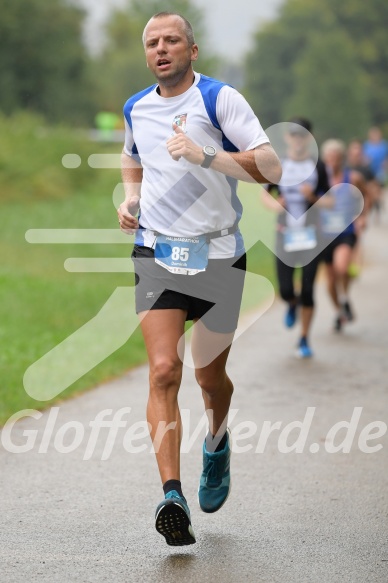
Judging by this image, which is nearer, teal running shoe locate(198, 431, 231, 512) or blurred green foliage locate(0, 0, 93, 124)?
teal running shoe locate(198, 431, 231, 512)

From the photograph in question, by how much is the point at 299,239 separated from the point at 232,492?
5.17 meters

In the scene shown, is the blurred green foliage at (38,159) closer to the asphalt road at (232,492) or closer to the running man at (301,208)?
the running man at (301,208)

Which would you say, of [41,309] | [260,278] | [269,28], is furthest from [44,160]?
[269,28]

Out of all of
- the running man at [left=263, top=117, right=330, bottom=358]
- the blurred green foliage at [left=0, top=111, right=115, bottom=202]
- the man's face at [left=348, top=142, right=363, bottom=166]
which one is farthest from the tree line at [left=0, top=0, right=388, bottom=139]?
the running man at [left=263, top=117, right=330, bottom=358]

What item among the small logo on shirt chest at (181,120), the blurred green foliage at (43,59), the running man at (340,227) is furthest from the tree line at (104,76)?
the small logo on shirt chest at (181,120)

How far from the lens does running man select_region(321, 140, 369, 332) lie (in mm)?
12594

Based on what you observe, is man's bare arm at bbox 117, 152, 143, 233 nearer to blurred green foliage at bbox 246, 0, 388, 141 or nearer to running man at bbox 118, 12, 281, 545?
running man at bbox 118, 12, 281, 545

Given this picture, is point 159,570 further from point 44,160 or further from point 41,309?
point 44,160

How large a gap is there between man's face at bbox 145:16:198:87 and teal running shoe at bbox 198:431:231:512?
A: 5.63 ft

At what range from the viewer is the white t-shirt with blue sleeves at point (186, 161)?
5077 mm

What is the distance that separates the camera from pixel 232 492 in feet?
19.8

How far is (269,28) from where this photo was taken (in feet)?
328

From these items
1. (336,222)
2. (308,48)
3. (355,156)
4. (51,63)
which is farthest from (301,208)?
(308,48)

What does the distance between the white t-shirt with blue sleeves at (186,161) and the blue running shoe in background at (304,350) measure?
5.52 metres
